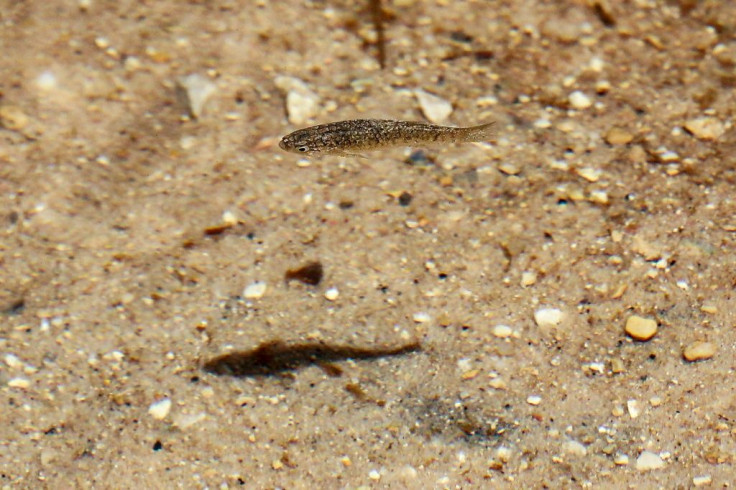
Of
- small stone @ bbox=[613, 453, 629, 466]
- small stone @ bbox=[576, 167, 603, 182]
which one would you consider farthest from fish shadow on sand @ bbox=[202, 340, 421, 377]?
small stone @ bbox=[576, 167, 603, 182]

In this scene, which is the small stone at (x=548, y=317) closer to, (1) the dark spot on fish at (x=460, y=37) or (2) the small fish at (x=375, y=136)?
(2) the small fish at (x=375, y=136)

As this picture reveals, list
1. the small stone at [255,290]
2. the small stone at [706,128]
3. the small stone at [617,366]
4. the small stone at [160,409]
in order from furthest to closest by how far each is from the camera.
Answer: the small stone at [706,128]
the small stone at [255,290]
the small stone at [617,366]
the small stone at [160,409]

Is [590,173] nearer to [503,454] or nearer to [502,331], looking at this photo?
[502,331]

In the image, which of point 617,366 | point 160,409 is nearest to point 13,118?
point 160,409

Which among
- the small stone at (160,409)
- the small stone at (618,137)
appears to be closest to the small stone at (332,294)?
the small stone at (160,409)

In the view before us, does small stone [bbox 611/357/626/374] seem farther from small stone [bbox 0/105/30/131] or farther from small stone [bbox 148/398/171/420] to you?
small stone [bbox 0/105/30/131]

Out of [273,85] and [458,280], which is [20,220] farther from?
[458,280]

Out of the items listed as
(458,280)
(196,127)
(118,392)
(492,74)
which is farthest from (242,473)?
(492,74)
